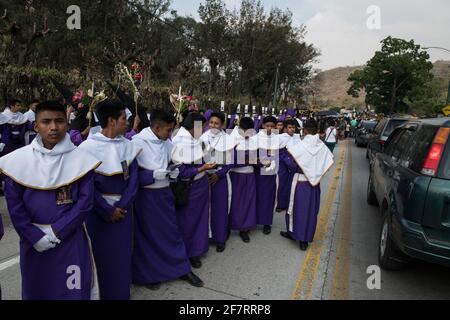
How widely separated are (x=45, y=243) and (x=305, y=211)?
3.53m

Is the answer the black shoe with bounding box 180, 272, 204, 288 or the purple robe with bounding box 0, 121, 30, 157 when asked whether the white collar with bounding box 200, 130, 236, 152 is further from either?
the purple robe with bounding box 0, 121, 30, 157

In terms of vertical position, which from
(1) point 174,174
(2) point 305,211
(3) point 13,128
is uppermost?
(3) point 13,128

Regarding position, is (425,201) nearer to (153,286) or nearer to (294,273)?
(294,273)

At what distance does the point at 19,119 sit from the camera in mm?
7691

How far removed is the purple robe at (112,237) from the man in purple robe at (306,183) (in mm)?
2616

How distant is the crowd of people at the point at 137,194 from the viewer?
260cm

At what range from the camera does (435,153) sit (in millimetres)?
3572

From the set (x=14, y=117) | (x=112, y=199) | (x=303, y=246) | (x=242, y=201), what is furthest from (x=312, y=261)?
(x=14, y=117)

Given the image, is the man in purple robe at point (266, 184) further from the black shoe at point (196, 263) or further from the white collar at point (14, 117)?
the white collar at point (14, 117)

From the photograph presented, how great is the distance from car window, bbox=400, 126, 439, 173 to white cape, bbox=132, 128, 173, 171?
102 inches

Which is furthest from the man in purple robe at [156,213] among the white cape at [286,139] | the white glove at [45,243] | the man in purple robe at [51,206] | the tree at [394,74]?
the tree at [394,74]

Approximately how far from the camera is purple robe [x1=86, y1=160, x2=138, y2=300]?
317cm

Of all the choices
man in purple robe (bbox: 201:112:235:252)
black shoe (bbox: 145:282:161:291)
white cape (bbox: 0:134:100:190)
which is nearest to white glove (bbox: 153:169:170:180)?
white cape (bbox: 0:134:100:190)
